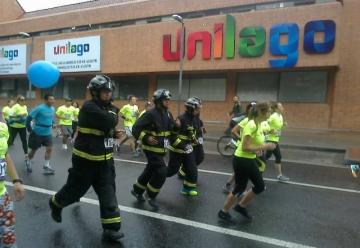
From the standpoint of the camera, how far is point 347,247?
4.79 meters

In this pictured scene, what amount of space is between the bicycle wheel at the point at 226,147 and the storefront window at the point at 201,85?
8121 mm

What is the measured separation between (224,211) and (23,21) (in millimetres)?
28521

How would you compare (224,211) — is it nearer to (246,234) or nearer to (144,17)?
(246,234)

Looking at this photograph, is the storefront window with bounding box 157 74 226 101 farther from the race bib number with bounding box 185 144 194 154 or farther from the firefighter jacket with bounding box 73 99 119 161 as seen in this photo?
the firefighter jacket with bounding box 73 99 119 161

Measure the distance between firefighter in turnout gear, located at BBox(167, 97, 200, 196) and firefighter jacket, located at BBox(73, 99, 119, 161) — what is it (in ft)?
7.01

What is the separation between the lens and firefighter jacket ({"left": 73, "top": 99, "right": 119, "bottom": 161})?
15.5 ft

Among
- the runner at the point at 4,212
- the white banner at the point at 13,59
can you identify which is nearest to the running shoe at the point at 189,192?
the runner at the point at 4,212

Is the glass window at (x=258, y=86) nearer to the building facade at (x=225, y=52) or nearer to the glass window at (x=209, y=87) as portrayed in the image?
the building facade at (x=225, y=52)

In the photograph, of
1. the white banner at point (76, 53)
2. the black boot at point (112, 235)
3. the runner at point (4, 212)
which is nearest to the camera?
the runner at point (4, 212)

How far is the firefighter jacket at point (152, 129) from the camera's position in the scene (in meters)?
6.13

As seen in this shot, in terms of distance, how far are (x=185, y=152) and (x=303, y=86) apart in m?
12.7

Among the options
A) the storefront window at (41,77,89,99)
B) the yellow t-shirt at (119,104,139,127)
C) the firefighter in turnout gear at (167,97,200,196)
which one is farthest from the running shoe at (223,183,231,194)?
the storefront window at (41,77,89,99)

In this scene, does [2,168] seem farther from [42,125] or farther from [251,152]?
[42,125]

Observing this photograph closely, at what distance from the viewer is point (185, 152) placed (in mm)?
6887
